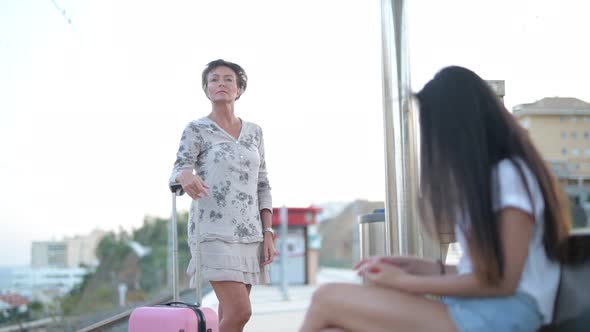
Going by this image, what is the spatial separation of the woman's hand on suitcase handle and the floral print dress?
11cm

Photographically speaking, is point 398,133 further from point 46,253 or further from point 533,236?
point 46,253

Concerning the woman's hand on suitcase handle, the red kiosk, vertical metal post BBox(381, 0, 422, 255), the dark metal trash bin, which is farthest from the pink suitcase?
the red kiosk

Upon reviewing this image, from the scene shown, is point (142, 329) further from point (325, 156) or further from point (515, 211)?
point (325, 156)

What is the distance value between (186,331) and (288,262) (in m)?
16.6

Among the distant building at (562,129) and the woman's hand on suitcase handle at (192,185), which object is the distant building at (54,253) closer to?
the woman's hand on suitcase handle at (192,185)

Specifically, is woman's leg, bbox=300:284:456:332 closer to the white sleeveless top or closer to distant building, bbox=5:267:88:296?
the white sleeveless top

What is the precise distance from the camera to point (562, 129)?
346cm

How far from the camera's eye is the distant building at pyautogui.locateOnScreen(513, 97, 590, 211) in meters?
3.37

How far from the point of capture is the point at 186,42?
7008mm

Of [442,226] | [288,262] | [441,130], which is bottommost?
[288,262]

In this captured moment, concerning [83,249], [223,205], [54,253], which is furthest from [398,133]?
[83,249]

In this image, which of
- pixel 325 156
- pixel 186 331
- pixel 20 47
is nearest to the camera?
pixel 186 331

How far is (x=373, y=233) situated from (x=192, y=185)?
1.69 m

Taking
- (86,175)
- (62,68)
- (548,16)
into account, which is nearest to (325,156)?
(86,175)
